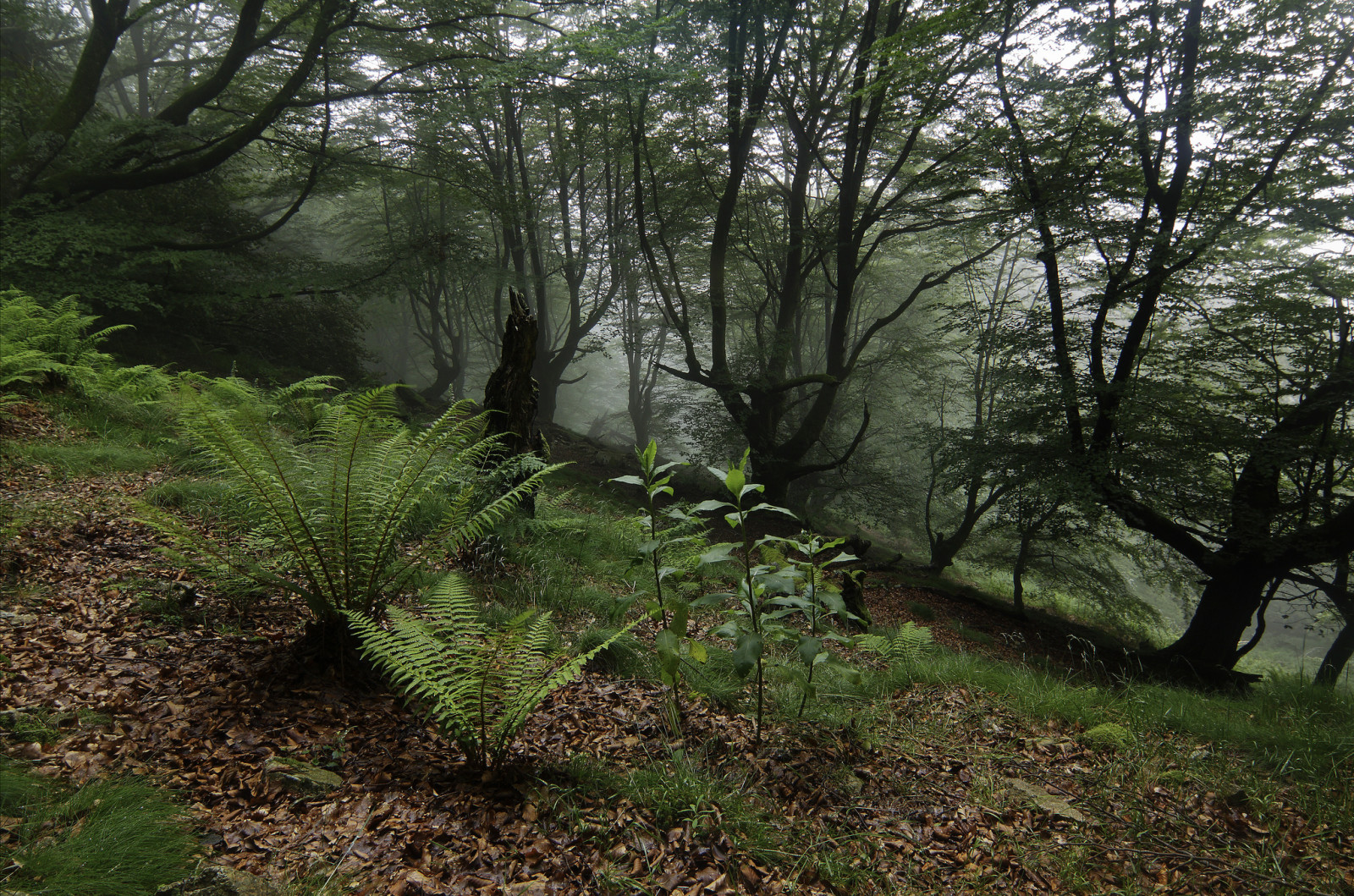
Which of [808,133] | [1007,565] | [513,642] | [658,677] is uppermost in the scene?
[808,133]

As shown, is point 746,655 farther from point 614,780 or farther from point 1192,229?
point 1192,229

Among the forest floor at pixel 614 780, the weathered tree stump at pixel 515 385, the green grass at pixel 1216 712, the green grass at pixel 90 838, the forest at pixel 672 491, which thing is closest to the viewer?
the green grass at pixel 90 838

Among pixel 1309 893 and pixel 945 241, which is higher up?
pixel 945 241

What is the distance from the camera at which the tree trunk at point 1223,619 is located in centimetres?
697

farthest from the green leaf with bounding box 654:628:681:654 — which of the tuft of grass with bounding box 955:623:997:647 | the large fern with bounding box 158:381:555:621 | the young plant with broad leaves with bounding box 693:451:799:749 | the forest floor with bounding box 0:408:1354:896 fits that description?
the tuft of grass with bounding box 955:623:997:647

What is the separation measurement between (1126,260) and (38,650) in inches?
387

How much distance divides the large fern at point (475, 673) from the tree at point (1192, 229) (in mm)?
7066

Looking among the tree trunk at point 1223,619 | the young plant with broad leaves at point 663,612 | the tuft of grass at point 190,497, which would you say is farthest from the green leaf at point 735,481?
the tree trunk at point 1223,619

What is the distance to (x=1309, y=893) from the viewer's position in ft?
5.50

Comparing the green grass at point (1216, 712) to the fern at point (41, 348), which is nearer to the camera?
the green grass at point (1216, 712)

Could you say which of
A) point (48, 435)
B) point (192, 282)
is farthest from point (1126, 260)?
point (192, 282)

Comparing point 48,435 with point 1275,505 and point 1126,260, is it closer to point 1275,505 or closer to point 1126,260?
point 1126,260

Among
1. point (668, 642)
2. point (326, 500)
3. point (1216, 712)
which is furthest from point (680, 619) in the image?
point (1216, 712)

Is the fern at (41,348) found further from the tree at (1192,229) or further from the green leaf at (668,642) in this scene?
the tree at (1192,229)
